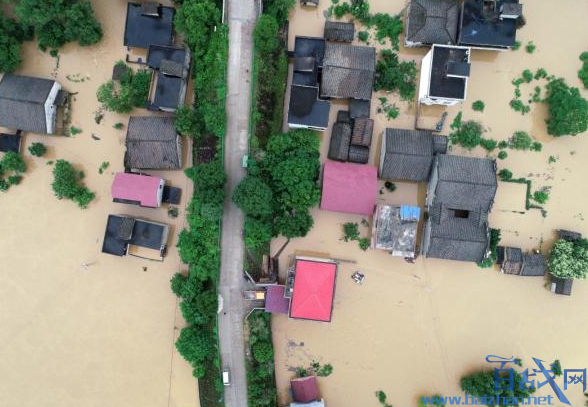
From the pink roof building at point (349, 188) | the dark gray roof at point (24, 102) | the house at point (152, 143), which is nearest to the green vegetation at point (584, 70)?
the pink roof building at point (349, 188)

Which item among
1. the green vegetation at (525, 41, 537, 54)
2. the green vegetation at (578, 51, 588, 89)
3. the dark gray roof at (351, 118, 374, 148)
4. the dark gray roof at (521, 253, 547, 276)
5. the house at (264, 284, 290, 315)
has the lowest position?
the house at (264, 284, 290, 315)

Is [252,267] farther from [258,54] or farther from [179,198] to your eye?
[258,54]

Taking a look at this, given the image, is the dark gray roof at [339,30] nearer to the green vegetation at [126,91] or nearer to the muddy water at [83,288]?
the green vegetation at [126,91]

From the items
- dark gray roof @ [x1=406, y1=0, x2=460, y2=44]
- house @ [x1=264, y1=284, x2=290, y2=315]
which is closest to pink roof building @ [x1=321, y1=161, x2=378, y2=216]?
house @ [x1=264, y1=284, x2=290, y2=315]

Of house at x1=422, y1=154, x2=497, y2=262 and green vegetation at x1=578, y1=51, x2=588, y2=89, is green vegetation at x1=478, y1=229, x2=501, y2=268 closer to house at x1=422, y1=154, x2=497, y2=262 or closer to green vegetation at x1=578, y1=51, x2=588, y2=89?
house at x1=422, y1=154, x2=497, y2=262

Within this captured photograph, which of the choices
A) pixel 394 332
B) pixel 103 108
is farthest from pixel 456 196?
pixel 103 108

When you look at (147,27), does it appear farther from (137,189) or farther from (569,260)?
(569,260)
